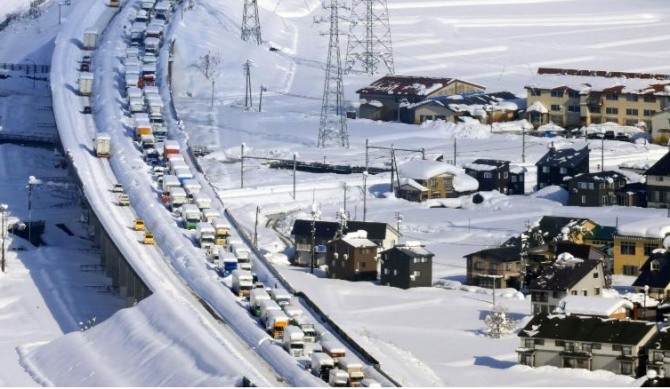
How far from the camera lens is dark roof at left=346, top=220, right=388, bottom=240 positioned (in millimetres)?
46219

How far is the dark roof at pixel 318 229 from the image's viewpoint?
4633cm

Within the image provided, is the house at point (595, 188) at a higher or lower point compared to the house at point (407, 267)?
higher

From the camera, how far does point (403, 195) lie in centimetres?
5291

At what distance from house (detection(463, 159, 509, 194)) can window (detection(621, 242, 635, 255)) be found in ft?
28.5

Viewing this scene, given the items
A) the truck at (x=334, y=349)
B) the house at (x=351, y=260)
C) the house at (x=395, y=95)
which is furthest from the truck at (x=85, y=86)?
the truck at (x=334, y=349)

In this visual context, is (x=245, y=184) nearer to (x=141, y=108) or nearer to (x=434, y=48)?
(x=141, y=108)

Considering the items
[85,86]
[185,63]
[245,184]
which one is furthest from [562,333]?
[185,63]

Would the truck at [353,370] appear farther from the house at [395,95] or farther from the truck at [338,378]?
the house at [395,95]

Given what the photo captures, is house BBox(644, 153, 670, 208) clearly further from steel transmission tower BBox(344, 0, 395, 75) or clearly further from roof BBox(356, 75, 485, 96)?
steel transmission tower BBox(344, 0, 395, 75)

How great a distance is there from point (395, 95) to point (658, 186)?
14.2 meters

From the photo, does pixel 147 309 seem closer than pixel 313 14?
Yes

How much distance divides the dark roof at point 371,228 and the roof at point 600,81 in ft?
55.1

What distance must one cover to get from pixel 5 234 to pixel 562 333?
14398 millimetres

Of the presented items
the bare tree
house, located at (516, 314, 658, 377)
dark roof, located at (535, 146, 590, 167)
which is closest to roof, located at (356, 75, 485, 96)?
the bare tree
